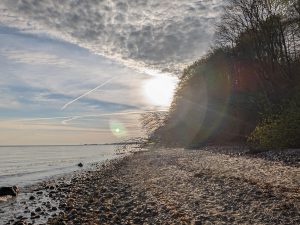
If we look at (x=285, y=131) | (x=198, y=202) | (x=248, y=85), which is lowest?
(x=198, y=202)

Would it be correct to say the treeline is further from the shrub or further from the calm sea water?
the calm sea water

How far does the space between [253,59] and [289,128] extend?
24.9 metres

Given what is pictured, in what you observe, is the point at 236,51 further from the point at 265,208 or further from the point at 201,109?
the point at 265,208

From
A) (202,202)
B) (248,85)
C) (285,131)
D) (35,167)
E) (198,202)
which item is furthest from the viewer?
(35,167)

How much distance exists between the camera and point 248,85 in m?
59.9

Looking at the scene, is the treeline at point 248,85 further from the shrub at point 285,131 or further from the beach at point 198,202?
the beach at point 198,202

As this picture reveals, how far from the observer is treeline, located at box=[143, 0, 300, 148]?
1465 inches

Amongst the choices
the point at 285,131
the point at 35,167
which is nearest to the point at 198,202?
the point at 285,131

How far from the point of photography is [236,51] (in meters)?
62.2

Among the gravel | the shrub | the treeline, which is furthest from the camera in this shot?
the treeline

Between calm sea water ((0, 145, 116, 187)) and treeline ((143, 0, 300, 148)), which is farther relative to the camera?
calm sea water ((0, 145, 116, 187))

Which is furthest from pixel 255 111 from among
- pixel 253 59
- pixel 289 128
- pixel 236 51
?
pixel 289 128

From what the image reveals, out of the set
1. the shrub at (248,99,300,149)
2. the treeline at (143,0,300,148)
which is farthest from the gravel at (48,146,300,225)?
the treeline at (143,0,300,148)

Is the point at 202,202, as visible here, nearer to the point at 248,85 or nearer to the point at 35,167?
the point at 248,85
